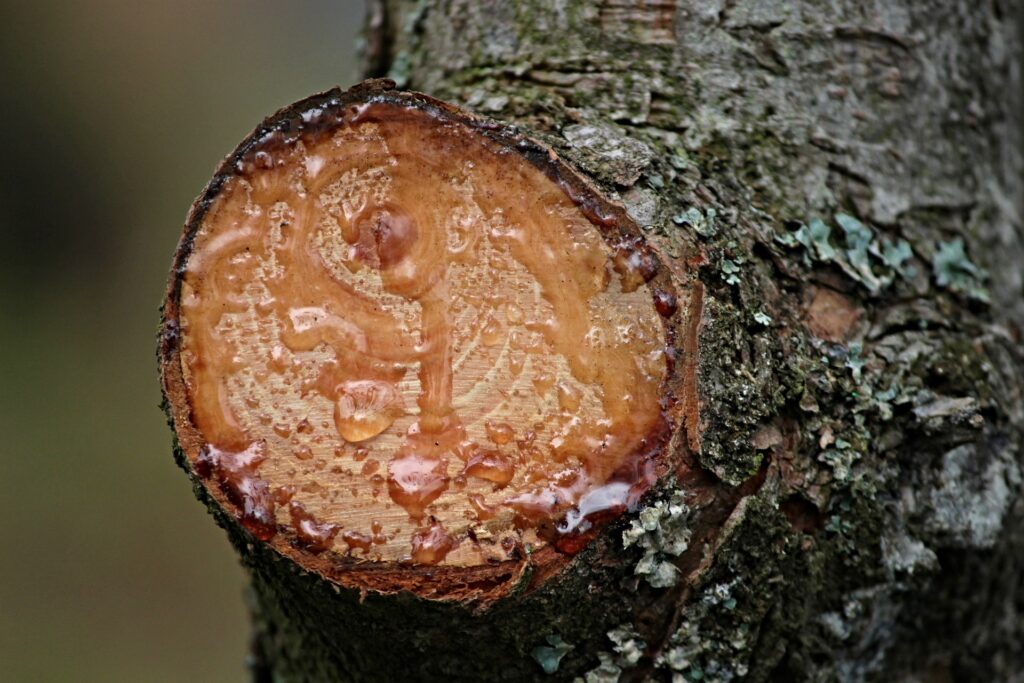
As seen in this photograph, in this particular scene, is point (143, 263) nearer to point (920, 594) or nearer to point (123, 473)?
point (123, 473)

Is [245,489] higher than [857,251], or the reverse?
[857,251]

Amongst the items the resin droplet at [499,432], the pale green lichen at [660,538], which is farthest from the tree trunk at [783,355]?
the resin droplet at [499,432]

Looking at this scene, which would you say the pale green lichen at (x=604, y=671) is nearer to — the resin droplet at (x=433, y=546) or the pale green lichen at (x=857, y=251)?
the resin droplet at (x=433, y=546)

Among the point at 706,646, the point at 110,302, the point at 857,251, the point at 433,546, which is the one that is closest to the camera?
the point at 433,546

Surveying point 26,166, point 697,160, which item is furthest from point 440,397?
point 26,166

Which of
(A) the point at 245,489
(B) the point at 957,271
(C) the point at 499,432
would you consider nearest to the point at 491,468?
(C) the point at 499,432

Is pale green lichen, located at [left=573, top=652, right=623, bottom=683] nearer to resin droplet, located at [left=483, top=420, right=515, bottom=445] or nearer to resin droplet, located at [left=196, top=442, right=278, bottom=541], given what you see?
resin droplet, located at [left=483, top=420, right=515, bottom=445]

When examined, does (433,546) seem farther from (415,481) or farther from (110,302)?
(110,302)

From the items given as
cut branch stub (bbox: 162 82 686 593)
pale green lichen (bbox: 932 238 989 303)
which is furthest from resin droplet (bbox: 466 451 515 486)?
pale green lichen (bbox: 932 238 989 303)
